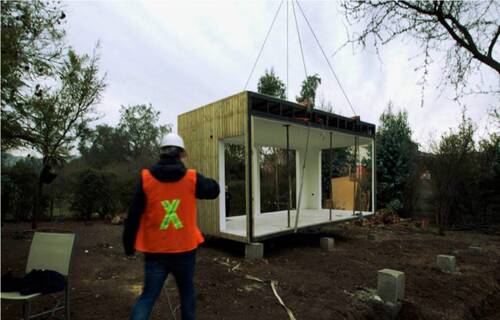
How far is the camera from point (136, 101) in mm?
26391

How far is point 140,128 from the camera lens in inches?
1040

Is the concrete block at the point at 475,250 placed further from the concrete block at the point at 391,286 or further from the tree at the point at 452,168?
the concrete block at the point at 391,286

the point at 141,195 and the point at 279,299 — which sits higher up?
the point at 141,195

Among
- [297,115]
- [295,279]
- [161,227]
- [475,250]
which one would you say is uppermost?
[297,115]

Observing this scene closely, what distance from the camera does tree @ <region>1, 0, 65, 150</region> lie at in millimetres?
3800

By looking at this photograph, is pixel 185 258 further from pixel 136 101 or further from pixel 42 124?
pixel 136 101

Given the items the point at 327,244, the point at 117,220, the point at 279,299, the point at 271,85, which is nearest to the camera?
the point at 279,299

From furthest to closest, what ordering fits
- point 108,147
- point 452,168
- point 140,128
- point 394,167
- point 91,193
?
point 140,128
point 108,147
point 394,167
point 91,193
point 452,168

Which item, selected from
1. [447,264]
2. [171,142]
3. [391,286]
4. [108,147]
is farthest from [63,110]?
[108,147]

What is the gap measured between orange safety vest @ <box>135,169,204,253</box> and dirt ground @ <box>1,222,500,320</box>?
1440 millimetres

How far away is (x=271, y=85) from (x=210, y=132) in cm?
905

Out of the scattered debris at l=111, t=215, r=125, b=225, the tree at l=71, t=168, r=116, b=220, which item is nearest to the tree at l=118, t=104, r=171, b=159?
the tree at l=71, t=168, r=116, b=220

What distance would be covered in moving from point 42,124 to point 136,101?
2110cm

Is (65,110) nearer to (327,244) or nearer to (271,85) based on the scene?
(327,244)
